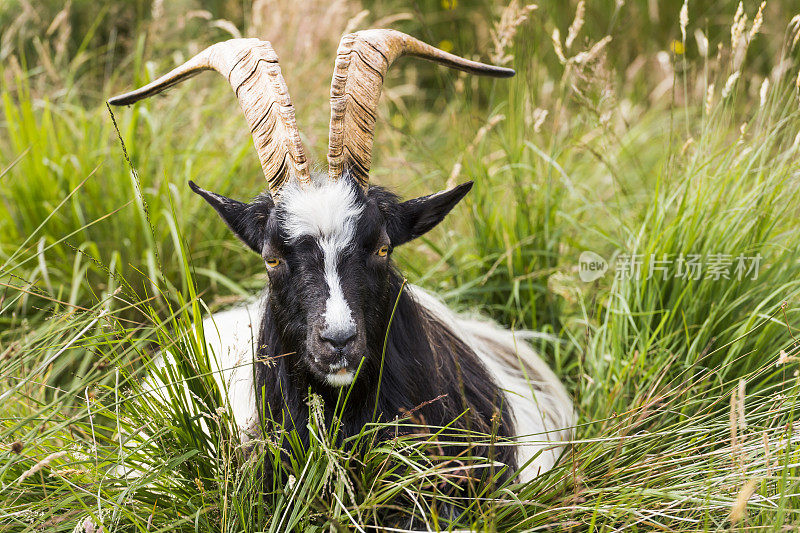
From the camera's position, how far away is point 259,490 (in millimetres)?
2986

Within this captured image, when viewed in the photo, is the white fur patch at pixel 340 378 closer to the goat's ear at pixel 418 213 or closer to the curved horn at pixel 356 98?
the goat's ear at pixel 418 213

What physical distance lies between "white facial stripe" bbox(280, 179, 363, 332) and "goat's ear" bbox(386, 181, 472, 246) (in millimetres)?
272

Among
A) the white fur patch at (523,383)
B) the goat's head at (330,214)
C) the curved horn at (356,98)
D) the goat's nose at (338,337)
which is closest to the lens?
the goat's nose at (338,337)

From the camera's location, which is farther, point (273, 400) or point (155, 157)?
point (155, 157)

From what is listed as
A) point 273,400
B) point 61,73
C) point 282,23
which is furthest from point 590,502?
point 61,73

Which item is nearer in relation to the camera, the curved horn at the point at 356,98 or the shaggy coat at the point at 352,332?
the shaggy coat at the point at 352,332

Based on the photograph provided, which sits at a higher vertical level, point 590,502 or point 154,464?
point 154,464

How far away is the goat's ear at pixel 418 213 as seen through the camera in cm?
336

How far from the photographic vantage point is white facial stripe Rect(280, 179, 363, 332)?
305cm

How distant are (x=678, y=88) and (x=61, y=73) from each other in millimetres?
6911

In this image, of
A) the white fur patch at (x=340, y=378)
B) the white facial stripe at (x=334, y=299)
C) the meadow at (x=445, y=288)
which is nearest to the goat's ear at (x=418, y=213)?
the white facial stripe at (x=334, y=299)

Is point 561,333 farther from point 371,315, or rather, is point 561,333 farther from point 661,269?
point 371,315

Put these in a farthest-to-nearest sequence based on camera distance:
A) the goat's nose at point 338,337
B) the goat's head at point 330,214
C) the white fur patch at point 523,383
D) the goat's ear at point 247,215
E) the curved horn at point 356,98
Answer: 1. the white fur patch at point 523,383
2. the goat's ear at point 247,215
3. the curved horn at point 356,98
4. the goat's head at point 330,214
5. the goat's nose at point 338,337

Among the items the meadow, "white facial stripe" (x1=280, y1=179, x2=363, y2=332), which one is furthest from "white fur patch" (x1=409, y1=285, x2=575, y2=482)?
"white facial stripe" (x1=280, y1=179, x2=363, y2=332)
